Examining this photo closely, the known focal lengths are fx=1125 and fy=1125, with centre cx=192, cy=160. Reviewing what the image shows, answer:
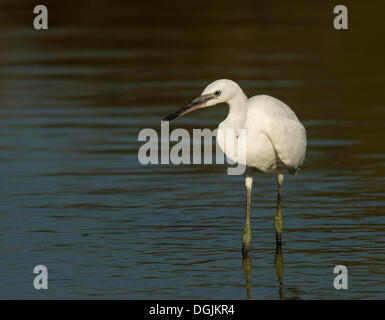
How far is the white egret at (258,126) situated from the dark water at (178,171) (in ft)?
3.07

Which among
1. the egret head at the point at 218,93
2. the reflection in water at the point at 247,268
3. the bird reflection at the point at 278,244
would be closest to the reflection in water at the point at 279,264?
the bird reflection at the point at 278,244

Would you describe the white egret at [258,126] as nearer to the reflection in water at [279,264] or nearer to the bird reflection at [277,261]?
the bird reflection at [277,261]

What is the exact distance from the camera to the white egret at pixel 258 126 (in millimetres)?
11898

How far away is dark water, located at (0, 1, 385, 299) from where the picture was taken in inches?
458

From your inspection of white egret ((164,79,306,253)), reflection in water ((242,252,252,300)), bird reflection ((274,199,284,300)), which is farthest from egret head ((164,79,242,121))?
reflection in water ((242,252,252,300))

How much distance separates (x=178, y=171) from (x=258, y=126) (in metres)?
4.47

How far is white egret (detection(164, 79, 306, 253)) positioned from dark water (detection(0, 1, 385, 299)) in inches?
36.9

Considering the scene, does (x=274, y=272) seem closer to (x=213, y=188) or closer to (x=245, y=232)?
(x=245, y=232)

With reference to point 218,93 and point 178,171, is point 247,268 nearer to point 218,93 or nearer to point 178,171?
point 218,93

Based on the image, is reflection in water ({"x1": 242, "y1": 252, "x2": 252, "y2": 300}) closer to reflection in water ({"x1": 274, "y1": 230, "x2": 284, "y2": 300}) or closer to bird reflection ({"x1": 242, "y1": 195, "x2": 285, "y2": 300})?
bird reflection ({"x1": 242, "y1": 195, "x2": 285, "y2": 300})

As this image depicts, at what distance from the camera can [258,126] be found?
12047mm

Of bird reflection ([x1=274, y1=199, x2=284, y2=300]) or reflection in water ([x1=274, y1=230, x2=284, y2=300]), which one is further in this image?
bird reflection ([x1=274, y1=199, x2=284, y2=300])

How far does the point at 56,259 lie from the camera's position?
1207cm

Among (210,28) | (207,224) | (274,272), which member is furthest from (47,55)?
(274,272)
